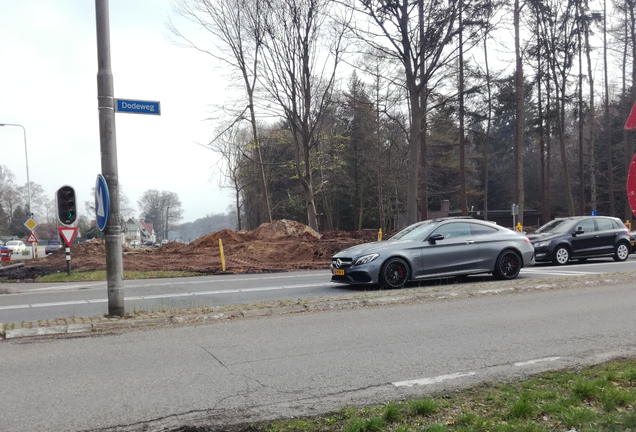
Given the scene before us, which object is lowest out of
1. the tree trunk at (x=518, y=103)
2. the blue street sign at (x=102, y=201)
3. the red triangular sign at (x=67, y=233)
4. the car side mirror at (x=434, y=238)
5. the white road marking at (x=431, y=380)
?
the white road marking at (x=431, y=380)

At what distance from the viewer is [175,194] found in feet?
414

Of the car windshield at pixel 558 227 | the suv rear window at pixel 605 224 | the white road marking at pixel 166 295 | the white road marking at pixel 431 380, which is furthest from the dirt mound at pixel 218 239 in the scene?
the white road marking at pixel 431 380

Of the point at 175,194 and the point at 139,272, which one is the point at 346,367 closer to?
the point at 139,272

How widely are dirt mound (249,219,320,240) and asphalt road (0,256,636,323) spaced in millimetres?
12746

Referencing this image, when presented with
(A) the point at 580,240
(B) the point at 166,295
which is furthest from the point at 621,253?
(B) the point at 166,295

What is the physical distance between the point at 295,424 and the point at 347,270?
7.61m

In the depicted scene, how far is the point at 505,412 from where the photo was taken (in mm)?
4273

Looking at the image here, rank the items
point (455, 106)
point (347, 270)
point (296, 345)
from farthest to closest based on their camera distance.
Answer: point (455, 106)
point (347, 270)
point (296, 345)

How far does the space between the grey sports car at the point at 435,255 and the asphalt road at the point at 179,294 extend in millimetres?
512

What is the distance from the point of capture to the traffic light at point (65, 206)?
39.7 feet

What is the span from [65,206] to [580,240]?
15.3 m

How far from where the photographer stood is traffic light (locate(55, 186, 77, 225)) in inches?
476

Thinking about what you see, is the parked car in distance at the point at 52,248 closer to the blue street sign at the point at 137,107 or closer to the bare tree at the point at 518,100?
the bare tree at the point at 518,100

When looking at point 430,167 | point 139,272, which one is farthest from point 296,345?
point 430,167
